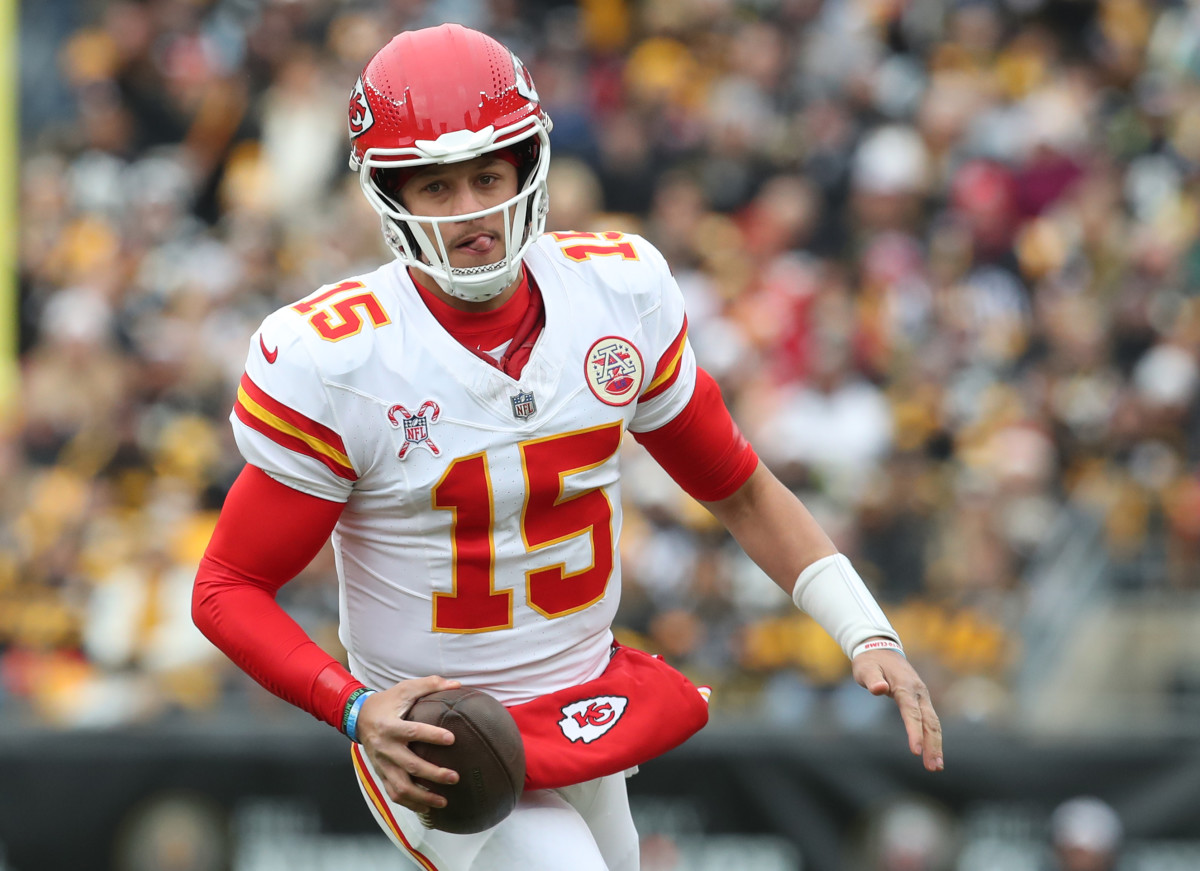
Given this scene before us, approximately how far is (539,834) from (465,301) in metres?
1.00

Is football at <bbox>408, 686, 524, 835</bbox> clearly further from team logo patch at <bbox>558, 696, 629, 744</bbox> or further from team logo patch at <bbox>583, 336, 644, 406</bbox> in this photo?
team logo patch at <bbox>583, 336, 644, 406</bbox>

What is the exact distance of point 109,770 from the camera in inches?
282

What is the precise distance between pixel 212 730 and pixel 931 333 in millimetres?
4135

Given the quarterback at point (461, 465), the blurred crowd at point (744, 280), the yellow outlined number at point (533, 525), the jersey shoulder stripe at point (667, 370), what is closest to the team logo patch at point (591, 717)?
the quarterback at point (461, 465)

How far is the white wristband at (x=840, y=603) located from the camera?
3354 millimetres

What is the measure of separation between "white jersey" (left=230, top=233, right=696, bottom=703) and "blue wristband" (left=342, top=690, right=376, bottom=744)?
0.29 m

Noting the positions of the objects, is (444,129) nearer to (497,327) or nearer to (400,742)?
(497,327)

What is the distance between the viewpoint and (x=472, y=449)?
3.08m

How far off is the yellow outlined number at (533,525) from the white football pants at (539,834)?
36cm

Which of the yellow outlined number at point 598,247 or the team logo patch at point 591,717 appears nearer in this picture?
the team logo patch at point 591,717

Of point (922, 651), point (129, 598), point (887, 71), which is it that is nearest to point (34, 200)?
point (129, 598)

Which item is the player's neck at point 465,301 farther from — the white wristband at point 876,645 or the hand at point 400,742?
the white wristband at point 876,645

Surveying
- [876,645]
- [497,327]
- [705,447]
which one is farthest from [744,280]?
[497,327]

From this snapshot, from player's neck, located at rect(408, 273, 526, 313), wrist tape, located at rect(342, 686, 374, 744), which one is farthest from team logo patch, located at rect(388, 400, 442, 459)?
wrist tape, located at rect(342, 686, 374, 744)
